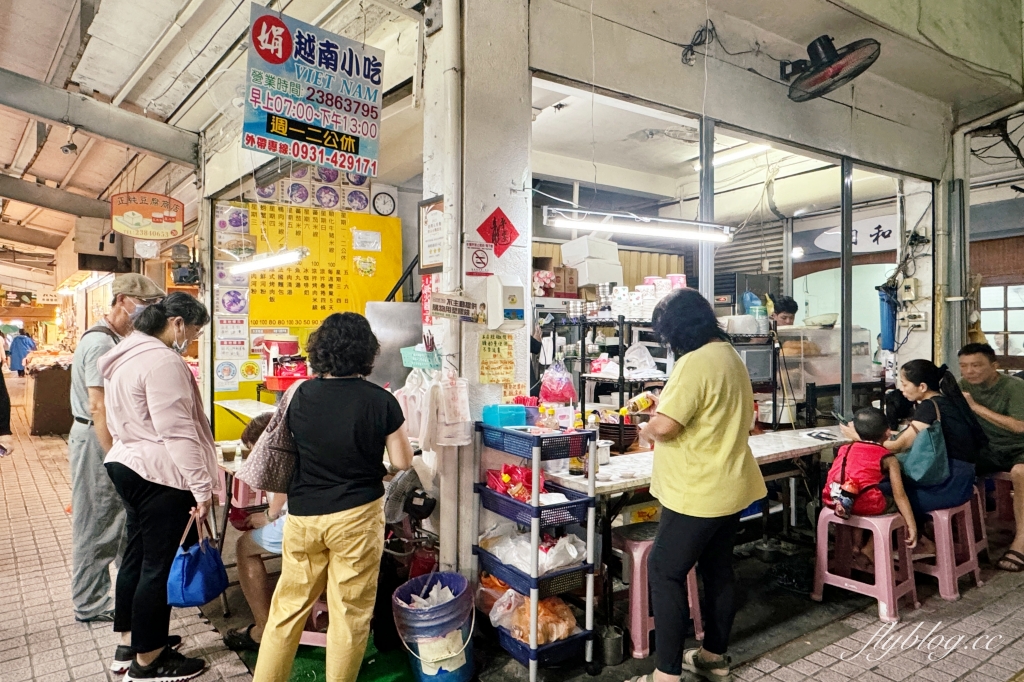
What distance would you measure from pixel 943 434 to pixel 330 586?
3911 millimetres

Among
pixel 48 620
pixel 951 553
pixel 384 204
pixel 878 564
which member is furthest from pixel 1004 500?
pixel 48 620

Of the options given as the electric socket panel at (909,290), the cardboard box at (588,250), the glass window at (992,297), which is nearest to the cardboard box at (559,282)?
the cardboard box at (588,250)

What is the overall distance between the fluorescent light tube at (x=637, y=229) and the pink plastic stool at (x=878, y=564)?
6.65ft

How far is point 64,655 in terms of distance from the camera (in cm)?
326

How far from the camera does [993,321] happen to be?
326 inches

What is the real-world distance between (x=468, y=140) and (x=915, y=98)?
538 centimetres

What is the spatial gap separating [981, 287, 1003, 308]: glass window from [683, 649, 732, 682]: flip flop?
7.78 meters

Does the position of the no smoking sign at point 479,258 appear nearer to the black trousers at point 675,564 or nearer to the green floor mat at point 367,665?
the black trousers at point 675,564

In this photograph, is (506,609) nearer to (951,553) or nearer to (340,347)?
(340,347)

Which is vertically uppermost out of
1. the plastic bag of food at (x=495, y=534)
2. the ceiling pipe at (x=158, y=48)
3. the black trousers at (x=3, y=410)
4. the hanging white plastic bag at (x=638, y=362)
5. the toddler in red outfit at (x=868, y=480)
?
the ceiling pipe at (x=158, y=48)

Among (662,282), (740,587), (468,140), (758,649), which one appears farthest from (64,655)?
(662,282)

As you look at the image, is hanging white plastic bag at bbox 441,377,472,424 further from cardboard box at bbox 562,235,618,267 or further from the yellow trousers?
cardboard box at bbox 562,235,618,267

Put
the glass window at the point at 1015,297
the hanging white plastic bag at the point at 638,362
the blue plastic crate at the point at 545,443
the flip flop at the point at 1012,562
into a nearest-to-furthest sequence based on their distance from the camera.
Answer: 1. the blue plastic crate at the point at 545,443
2. the flip flop at the point at 1012,562
3. the hanging white plastic bag at the point at 638,362
4. the glass window at the point at 1015,297

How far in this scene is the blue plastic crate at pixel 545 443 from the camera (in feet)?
9.91
